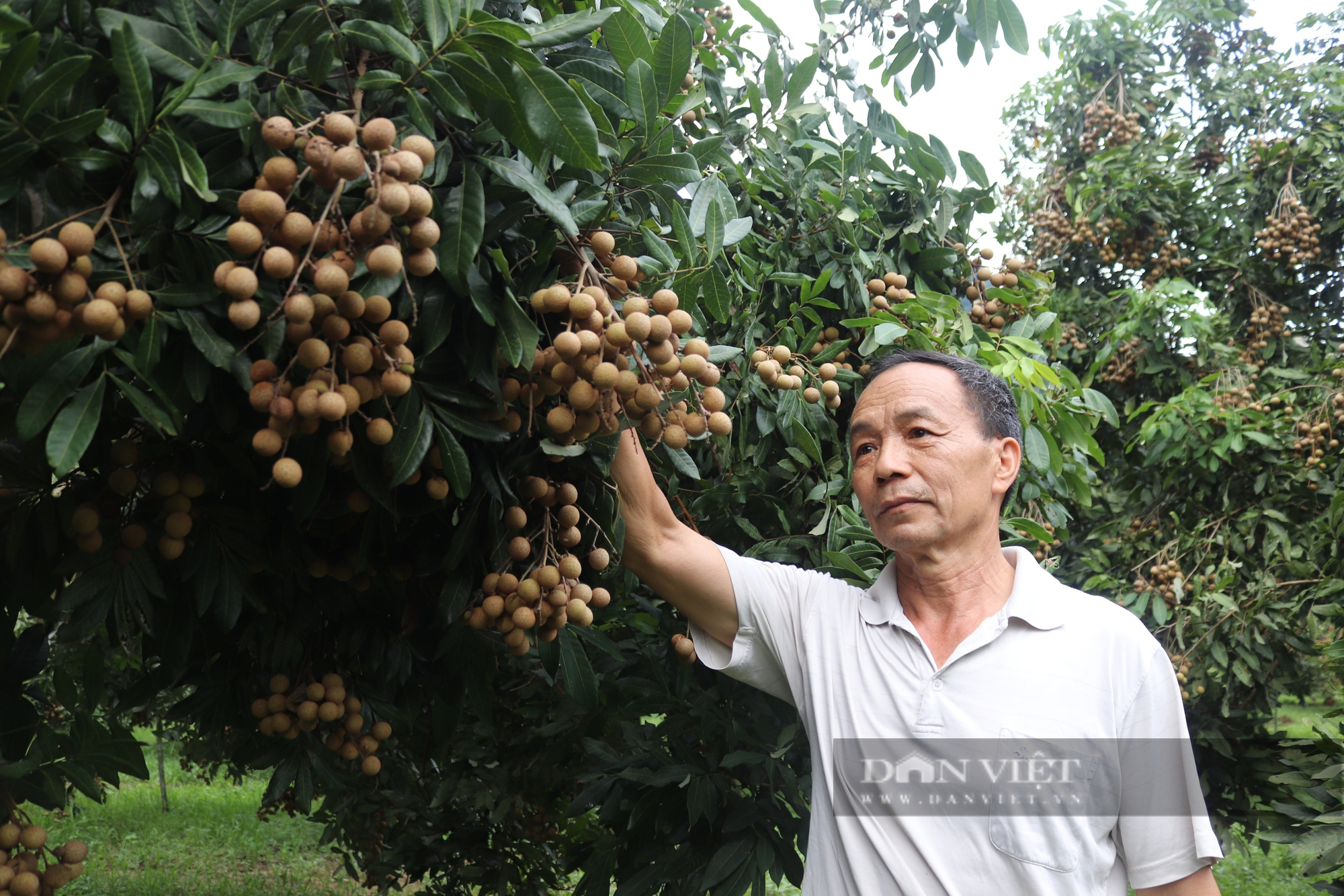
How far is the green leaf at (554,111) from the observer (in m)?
1.00

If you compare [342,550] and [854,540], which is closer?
[342,550]

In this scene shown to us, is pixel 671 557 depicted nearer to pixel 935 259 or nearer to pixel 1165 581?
pixel 935 259

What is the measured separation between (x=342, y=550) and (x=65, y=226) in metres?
0.60

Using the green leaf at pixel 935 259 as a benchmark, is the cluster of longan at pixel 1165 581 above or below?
above

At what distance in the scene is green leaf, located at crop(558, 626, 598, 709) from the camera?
1.66m

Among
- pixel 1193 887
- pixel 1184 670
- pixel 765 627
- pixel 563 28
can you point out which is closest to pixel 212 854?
pixel 1184 670

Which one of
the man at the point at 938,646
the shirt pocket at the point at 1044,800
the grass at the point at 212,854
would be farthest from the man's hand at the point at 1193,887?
the grass at the point at 212,854

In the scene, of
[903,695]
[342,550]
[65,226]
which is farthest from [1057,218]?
[65,226]

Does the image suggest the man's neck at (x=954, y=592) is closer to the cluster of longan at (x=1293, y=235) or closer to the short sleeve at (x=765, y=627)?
the short sleeve at (x=765, y=627)

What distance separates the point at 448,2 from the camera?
0.98 m

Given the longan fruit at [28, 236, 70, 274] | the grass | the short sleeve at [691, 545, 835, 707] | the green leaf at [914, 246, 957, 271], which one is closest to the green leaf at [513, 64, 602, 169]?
the longan fruit at [28, 236, 70, 274]

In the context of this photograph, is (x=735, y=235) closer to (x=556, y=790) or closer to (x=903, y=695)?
(x=903, y=695)

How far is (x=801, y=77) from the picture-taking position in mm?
2264

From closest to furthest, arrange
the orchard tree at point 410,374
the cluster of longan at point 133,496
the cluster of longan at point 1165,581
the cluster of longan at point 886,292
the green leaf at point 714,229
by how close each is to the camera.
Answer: the orchard tree at point 410,374 → the cluster of longan at point 133,496 → the green leaf at point 714,229 → the cluster of longan at point 886,292 → the cluster of longan at point 1165,581
